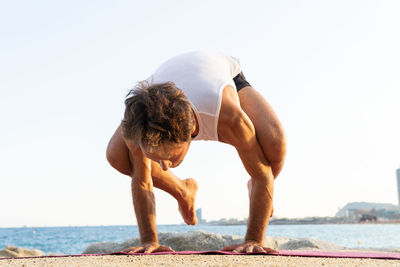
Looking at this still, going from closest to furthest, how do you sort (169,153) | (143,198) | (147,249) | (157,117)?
1. (157,117)
2. (169,153)
3. (147,249)
4. (143,198)

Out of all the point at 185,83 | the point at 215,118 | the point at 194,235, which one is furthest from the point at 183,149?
the point at 194,235

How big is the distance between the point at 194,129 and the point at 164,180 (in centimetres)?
95

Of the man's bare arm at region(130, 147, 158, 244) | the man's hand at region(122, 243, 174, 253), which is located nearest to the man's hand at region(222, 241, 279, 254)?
the man's hand at region(122, 243, 174, 253)

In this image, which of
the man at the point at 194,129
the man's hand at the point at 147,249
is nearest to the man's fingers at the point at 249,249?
the man at the point at 194,129

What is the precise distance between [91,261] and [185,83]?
3.80ft

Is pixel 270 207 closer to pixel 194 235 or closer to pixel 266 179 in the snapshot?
pixel 266 179

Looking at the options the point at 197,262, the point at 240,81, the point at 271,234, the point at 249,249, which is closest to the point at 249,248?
the point at 249,249

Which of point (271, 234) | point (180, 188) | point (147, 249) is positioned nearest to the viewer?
point (147, 249)

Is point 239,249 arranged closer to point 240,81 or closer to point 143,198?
point 143,198

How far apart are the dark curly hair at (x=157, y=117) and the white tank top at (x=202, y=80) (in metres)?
0.14

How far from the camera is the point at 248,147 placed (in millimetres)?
2785

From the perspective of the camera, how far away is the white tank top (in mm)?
2584

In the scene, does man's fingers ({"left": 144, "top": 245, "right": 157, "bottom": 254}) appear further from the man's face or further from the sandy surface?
the man's face

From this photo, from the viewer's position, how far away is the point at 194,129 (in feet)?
8.60
